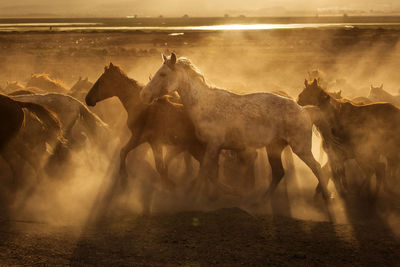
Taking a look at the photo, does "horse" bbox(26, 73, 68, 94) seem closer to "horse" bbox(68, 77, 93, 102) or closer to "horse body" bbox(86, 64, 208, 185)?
"horse" bbox(68, 77, 93, 102)

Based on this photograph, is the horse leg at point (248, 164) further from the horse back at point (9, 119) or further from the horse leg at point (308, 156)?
the horse back at point (9, 119)

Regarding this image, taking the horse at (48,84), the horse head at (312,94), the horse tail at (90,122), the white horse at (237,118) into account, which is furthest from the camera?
the horse at (48,84)

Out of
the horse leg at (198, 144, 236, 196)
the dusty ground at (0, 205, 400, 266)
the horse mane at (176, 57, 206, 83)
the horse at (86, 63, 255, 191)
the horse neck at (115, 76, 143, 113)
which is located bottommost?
the dusty ground at (0, 205, 400, 266)

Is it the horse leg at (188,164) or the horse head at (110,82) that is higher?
the horse head at (110,82)

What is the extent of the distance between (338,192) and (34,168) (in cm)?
555

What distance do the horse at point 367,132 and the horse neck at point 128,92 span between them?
355 centimetres

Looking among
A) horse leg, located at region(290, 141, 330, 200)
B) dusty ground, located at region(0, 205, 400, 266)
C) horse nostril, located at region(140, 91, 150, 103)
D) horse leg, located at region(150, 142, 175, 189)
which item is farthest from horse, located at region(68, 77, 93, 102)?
horse leg, located at region(290, 141, 330, 200)

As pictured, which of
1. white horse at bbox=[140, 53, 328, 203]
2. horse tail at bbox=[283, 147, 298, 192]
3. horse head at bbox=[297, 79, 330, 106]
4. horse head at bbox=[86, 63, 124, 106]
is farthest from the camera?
horse head at bbox=[297, 79, 330, 106]

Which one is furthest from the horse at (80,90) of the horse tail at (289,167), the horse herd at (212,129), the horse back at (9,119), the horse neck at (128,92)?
the horse tail at (289,167)

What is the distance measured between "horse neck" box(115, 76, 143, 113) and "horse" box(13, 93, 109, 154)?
1395 mm

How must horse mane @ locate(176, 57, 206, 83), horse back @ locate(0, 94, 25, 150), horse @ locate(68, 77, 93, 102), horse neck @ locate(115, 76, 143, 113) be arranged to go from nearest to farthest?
horse mane @ locate(176, 57, 206, 83)
horse back @ locate(0, 94, 25, 150)
horse neck @ locate(115, 76, 143, 113)
horse @ locate(68, 77, 93, 102)

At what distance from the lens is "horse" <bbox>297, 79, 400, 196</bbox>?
666 cm

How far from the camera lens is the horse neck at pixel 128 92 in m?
7.36

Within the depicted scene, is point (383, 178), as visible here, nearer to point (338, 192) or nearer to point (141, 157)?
point (338, 192)
